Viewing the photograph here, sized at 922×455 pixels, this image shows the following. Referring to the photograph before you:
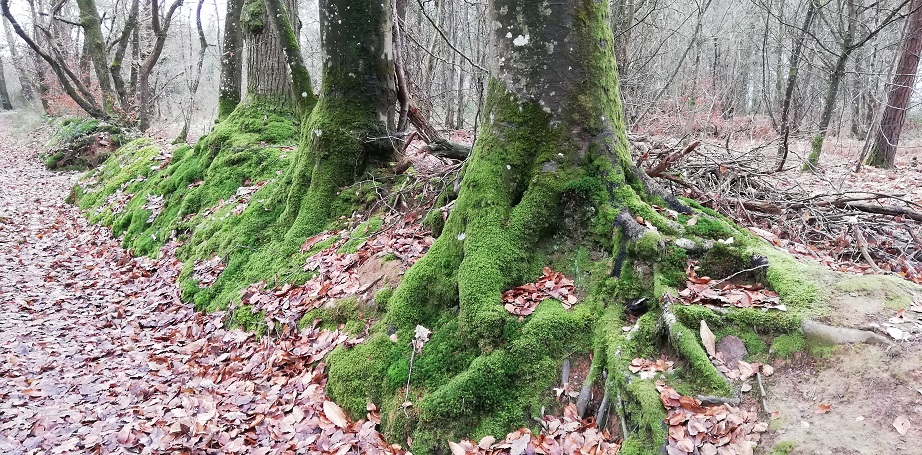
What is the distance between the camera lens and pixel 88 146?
17.2 m

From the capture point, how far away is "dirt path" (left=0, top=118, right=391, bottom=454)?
152 inches

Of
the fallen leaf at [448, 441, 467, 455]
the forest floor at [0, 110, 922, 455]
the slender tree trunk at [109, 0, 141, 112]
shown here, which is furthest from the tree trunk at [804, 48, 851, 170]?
the slender tree trunk at [109, 0, 141, 112]

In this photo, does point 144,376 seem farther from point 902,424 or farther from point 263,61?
point 263,61

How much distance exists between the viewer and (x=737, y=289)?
11.3 ft

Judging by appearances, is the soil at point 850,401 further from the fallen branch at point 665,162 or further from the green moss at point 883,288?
the fallen branch at point 665,162

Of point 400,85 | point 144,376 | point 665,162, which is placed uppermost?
point 400,85

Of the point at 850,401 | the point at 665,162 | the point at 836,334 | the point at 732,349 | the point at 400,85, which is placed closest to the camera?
the point at 850,401

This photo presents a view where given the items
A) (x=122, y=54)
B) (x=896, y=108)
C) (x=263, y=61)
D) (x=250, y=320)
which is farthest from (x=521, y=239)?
(x=122, y=54)

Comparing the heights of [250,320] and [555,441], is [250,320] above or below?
below

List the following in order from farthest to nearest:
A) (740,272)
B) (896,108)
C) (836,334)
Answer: (896,108)
(740,272)
(836,334)

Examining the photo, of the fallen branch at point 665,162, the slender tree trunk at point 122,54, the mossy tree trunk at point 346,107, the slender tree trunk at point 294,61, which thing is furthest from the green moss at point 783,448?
the slender tree trunk at point 122,54

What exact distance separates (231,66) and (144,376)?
921 cm

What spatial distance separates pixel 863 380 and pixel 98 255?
10.7 metres

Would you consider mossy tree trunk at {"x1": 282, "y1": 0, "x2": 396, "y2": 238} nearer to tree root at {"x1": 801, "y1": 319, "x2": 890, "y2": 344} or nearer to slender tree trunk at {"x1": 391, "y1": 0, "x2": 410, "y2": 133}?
slender tree trunk at {"x1": 391, "y1": 0, "x2": 410, "y2": 133}
